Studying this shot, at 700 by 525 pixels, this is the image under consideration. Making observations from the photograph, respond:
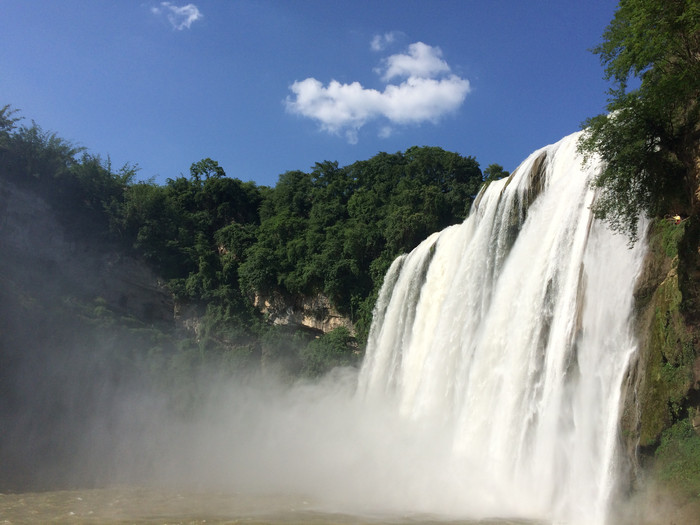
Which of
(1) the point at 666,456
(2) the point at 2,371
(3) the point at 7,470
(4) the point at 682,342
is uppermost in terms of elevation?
(4) the point at 682,342

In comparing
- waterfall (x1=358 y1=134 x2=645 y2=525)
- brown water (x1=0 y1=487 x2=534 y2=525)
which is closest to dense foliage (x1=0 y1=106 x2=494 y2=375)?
waterfall (x1=358 y1=134 x2=645 y2=525)

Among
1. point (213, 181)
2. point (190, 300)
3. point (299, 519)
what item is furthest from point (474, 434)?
point (213, 181)

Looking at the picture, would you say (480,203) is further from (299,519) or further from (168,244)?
(168,244)

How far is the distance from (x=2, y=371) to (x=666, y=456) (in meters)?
25.3

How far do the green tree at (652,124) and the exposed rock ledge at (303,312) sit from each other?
2099cm

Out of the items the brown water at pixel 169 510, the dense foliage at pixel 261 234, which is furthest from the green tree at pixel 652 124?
the dense foliage at pixel 261 234

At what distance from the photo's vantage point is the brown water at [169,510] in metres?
11.6

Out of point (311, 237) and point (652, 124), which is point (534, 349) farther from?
point (311, 237)

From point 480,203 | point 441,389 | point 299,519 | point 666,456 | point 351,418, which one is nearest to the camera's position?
point 666,456

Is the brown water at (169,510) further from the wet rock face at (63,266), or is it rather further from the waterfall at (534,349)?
the wet rock face at (63,266)

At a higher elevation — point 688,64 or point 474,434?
point 688,64

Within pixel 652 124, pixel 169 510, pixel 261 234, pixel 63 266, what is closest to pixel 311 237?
pixel 261 234

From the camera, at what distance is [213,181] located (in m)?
43.5

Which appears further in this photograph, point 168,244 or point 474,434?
point 168,244
